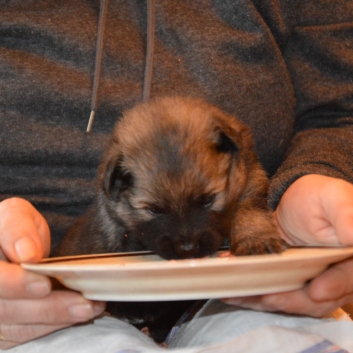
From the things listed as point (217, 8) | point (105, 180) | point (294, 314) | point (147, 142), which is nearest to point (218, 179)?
point (147, 142)

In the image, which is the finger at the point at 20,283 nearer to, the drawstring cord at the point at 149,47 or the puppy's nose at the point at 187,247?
the puppy's nose at the point at 187,247

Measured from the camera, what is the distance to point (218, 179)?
195cm

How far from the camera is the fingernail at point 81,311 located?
1.60 m

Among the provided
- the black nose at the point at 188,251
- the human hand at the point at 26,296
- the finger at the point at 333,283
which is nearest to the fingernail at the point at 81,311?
the human hand at the point at 26,296

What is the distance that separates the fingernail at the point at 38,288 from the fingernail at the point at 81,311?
10 cm

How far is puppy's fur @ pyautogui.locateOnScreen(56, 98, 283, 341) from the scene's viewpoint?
1841 mm

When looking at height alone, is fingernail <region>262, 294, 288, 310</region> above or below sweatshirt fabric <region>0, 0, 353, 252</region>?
below

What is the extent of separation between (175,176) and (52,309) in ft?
1.98

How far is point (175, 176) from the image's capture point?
1.84 meters

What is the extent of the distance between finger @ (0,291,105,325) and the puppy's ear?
1.63ft

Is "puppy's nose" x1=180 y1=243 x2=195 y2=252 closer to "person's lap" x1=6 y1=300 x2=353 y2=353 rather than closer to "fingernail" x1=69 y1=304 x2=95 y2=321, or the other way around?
"person's lap" x1=6 y1=300 x2=353 y2=353

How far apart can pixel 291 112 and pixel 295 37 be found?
42cm

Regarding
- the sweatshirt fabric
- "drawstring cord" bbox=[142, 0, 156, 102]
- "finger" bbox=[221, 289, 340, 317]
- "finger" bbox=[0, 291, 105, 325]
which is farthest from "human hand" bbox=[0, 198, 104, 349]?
"drawstring cord" bbox=[142, 0, 156, 102]

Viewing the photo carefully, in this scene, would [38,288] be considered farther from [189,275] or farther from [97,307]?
[189,275]
